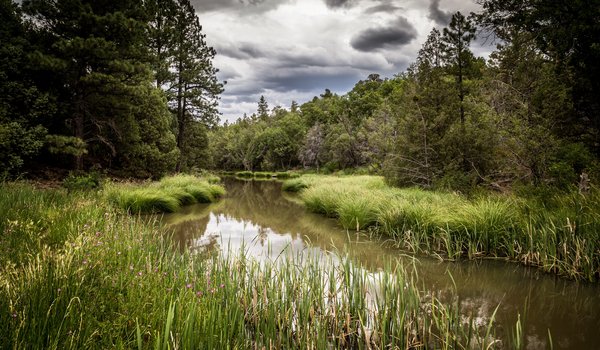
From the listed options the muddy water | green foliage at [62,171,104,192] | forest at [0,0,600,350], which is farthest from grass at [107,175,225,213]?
the muddy water

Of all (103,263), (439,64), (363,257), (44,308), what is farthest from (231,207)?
(44,308)

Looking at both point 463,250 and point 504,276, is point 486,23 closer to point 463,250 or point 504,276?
point 463,250

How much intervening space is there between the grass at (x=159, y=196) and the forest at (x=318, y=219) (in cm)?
11

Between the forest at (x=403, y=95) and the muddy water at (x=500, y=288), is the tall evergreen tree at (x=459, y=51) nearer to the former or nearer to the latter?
the forest at (x=403, y=95)

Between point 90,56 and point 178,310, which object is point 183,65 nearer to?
point 90,56

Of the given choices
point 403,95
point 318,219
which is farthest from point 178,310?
point 403,95

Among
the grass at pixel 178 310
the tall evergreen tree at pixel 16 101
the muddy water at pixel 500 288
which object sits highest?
the tall evergreen tree at pixel 16 101

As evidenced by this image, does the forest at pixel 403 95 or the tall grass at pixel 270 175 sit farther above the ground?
the forest at pixel 403 95

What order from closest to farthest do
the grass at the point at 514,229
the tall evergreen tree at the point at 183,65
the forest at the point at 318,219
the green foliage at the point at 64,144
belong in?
the forest at the point at 318,219 → the grass at the point at 514,229 → the green foliage at the point at 64,144 → the tall evergreen tree at the point at 183,65

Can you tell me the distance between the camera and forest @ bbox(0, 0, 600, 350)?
10.1ft

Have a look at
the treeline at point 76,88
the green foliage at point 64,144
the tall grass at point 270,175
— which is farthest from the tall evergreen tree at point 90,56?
the tall grass at point 270,175

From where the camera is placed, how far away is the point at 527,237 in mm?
6914

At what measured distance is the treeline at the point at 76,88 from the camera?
547 inches

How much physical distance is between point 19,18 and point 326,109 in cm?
4925
